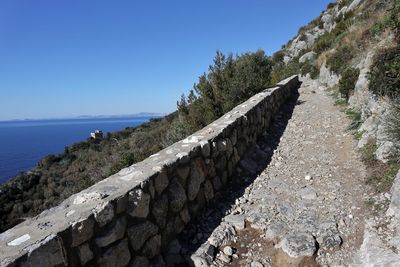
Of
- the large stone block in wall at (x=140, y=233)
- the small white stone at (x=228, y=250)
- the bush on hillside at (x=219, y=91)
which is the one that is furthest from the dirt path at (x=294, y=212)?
the bush on hillside at (x=219, y=91)

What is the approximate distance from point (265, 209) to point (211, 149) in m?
1.12

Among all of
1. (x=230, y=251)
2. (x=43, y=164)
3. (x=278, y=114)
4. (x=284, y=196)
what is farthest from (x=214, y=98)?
(x=43, y=164)

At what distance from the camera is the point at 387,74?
6.21 m

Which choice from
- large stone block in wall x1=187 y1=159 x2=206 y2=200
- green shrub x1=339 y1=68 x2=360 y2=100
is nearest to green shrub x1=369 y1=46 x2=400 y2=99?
green shrub x1=339 y1=68 x2=360 y2=100

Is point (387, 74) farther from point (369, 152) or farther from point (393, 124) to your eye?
point (393, 124)

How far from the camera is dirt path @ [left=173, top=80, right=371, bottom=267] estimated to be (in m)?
3.24

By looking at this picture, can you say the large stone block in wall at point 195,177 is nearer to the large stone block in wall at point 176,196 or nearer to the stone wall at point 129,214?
the stone wall at point 129,214

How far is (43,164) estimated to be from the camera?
29422mm

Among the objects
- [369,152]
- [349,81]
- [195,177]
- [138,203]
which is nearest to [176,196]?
[195,177]

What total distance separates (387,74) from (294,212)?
4009 millimetres

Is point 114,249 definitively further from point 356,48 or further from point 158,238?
point 356,48

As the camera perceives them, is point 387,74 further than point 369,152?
Yes

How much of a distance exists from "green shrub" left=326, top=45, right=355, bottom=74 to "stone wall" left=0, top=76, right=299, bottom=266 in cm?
981

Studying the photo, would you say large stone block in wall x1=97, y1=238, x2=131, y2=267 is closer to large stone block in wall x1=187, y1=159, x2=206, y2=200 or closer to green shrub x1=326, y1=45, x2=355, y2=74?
large stone block in wall x1=187, y1=159, x2=206, y2=200
